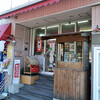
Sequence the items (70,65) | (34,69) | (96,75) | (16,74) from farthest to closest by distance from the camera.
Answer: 1. (34,69)
2. (16,74)
3. (70,65)
4. (96,75)

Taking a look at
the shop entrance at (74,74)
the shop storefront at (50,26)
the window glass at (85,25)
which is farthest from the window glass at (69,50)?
the window glass at (85,25)

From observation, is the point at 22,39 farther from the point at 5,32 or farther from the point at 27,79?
the point at 27,79

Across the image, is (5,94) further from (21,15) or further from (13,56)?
(21,15)

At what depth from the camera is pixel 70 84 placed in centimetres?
436

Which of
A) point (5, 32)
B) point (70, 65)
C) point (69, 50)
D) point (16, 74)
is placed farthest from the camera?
point (5, 32)

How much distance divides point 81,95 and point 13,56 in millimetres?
4968

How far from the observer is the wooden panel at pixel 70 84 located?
4105mm

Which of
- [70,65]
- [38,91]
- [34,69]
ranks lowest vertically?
[38,91]

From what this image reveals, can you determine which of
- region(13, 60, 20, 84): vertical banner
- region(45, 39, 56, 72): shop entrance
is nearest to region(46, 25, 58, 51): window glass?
region(45, 39, 56, 72): shop entrance

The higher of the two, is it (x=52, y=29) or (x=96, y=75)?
(x=52, y=29)

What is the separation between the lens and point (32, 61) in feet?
24.6

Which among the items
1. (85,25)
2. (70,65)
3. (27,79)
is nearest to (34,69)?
(27,79)

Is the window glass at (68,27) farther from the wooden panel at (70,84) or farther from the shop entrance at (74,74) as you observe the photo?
the wooden panel at (70,84)

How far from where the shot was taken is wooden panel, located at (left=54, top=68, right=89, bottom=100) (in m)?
4.11
